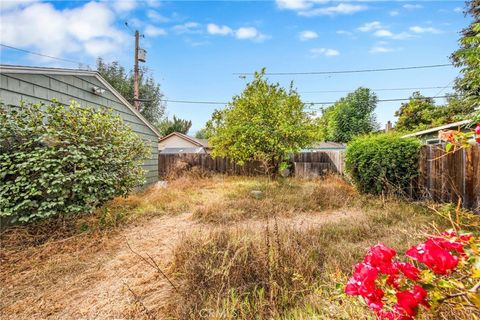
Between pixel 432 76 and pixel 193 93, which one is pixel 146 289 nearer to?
pixel 193 93

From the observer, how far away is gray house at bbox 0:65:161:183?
4.20 metres

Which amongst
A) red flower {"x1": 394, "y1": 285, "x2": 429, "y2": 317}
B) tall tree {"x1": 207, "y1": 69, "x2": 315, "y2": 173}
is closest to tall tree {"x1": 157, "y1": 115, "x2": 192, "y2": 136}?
tall tree {"x1": 207, "y1": 69, "x2": 315, "y2": 173}

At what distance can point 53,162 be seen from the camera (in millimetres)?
4023

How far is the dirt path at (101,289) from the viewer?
2238 millimetres

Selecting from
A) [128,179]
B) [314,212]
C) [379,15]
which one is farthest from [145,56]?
[314,212]

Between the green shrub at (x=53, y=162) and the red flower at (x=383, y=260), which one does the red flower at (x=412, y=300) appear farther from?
the green shrub at (x=53, y=162)

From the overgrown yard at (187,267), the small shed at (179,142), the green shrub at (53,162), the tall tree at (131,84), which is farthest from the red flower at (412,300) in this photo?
the small shed at (179,142)

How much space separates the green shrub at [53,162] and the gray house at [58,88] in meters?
0.35

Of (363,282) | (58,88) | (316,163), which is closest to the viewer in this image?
(363,282)

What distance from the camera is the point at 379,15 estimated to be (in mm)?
6711

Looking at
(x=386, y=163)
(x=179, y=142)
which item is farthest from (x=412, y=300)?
(x=179, y=142)

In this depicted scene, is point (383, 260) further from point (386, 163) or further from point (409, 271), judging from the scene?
point (386, 163)

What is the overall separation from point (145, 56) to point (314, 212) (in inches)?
458

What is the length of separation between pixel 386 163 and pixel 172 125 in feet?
77.4
